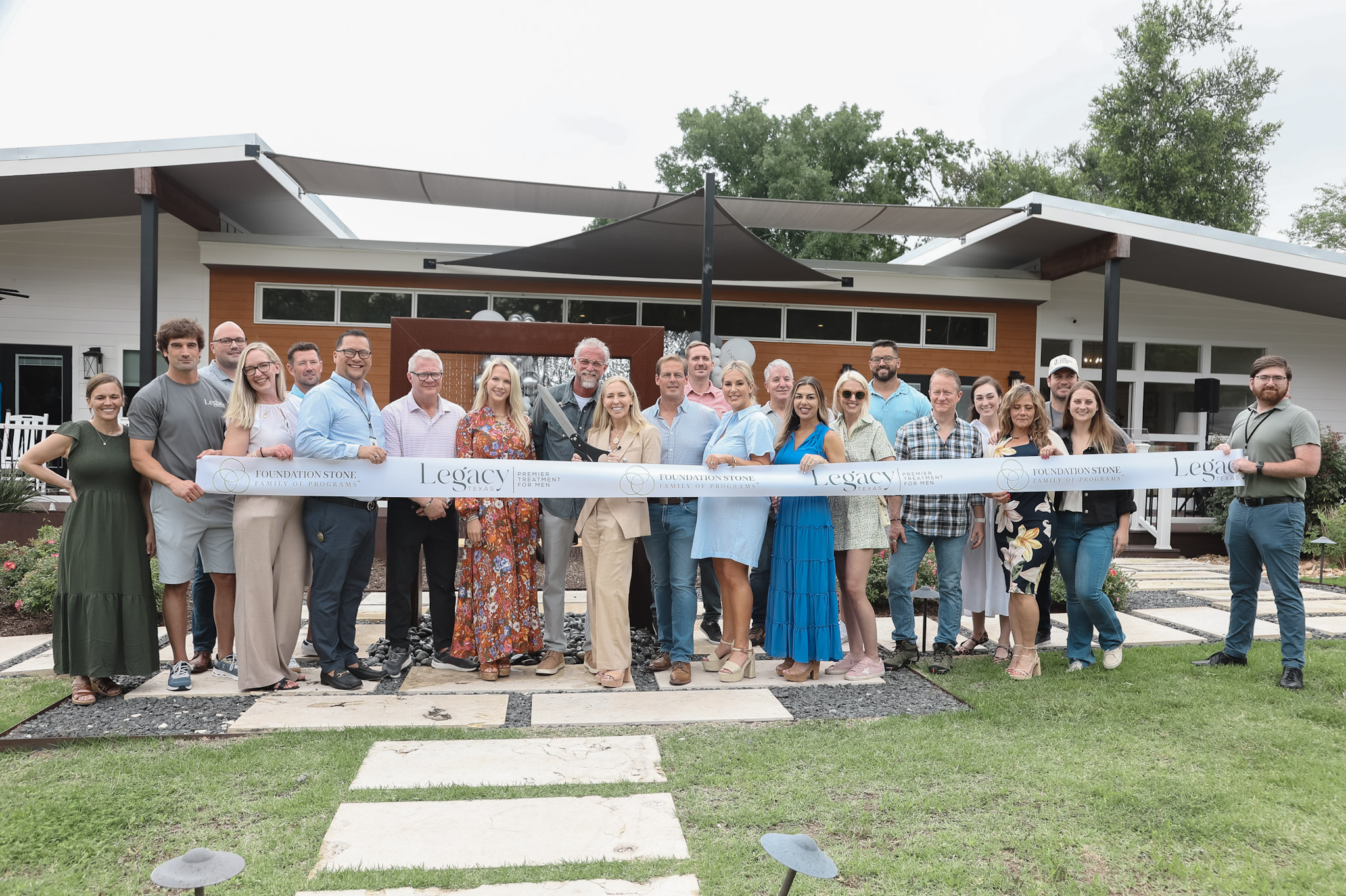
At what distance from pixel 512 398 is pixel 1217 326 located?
12.3m

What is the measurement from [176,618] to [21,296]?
870 centimetres

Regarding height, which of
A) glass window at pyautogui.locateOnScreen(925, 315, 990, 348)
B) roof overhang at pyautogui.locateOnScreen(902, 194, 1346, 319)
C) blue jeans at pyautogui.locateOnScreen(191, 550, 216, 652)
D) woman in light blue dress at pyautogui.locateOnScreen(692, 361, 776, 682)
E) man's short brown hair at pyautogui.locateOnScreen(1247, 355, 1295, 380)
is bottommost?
blue jeans at pyautogui.locateOnScreen(191, 550, 216, 652)

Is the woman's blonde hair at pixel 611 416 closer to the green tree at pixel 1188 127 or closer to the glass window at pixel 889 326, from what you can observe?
the glass window at pixel 889 326

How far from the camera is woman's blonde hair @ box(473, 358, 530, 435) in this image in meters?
4.45

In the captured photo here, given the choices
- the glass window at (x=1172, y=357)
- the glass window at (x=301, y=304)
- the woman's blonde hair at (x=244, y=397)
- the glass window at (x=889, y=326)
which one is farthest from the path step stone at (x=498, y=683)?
the glass window at (x=1172, y=357)

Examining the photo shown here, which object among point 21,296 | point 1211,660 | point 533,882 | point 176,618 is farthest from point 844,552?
point 21,296

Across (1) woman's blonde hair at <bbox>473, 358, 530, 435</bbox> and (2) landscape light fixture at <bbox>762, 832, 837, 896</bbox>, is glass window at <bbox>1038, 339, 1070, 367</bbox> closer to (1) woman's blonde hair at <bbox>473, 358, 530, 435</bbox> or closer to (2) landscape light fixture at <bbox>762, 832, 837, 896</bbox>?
(1) woman's blonde hair at <bbox>473, 358, 530, 435</bbox>

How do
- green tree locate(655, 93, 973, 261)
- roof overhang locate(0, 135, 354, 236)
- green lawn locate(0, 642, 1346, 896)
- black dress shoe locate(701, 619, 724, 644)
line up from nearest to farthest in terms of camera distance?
1. green lawn locate(0, 642, 1346, 896)
2. black dress shoe locate(701, 619, 724, 644)
3. roof overhang locate(0, 135, 354, 236)
4. green tree locate(655, 93, 973, 261)

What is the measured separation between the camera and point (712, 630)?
546 centimetres

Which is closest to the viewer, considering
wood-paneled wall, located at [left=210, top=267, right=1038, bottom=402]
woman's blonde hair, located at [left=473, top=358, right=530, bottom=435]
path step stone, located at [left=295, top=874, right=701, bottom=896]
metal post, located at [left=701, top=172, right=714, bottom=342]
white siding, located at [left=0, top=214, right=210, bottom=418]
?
path step stone, located at [left=295, top=874, right=701, bottom=896]

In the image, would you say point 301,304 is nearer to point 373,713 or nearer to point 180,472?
point 180,472

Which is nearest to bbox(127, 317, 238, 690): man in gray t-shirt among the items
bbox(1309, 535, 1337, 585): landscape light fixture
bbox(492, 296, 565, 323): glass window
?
bbox(492, 296, 565, 323): glass window

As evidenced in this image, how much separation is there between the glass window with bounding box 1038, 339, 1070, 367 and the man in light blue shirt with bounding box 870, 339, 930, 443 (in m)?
7.90

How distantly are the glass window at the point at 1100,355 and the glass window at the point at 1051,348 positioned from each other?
0.96 feet
